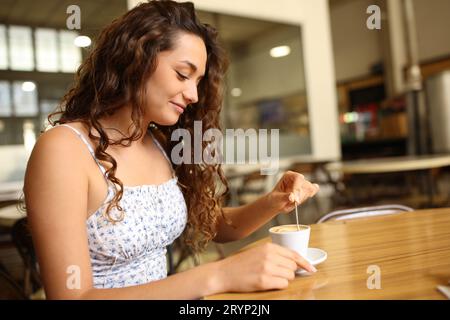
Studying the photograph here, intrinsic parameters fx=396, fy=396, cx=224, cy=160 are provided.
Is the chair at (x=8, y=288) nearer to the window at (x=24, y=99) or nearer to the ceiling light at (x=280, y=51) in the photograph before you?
the window at (x=24, y=99)

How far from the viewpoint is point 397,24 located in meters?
9.62

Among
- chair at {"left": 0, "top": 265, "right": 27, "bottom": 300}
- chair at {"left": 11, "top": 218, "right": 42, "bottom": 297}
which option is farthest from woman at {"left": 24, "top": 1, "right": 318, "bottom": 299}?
chair at {"left": 11, "top": 218, "right": 42, "bottom": 297}

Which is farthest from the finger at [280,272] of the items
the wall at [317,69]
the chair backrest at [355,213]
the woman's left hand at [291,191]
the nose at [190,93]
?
the wall at [317,69]

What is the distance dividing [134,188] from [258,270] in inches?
18.8

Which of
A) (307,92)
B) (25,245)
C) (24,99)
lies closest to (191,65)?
(25,245)

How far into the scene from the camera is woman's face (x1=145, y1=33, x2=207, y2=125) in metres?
1.02

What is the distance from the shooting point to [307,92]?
294 inches

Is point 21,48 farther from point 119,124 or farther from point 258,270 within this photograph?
point 258,270

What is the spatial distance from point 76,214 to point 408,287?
64 centimetres

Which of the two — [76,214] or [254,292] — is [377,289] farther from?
[76,214]

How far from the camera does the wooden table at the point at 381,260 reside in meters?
0.69

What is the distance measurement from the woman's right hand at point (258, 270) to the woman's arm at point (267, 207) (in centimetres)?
32

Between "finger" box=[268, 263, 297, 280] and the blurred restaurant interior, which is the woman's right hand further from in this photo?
the blurred restaurant interior

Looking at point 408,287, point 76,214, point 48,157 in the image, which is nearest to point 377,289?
point 408,287
